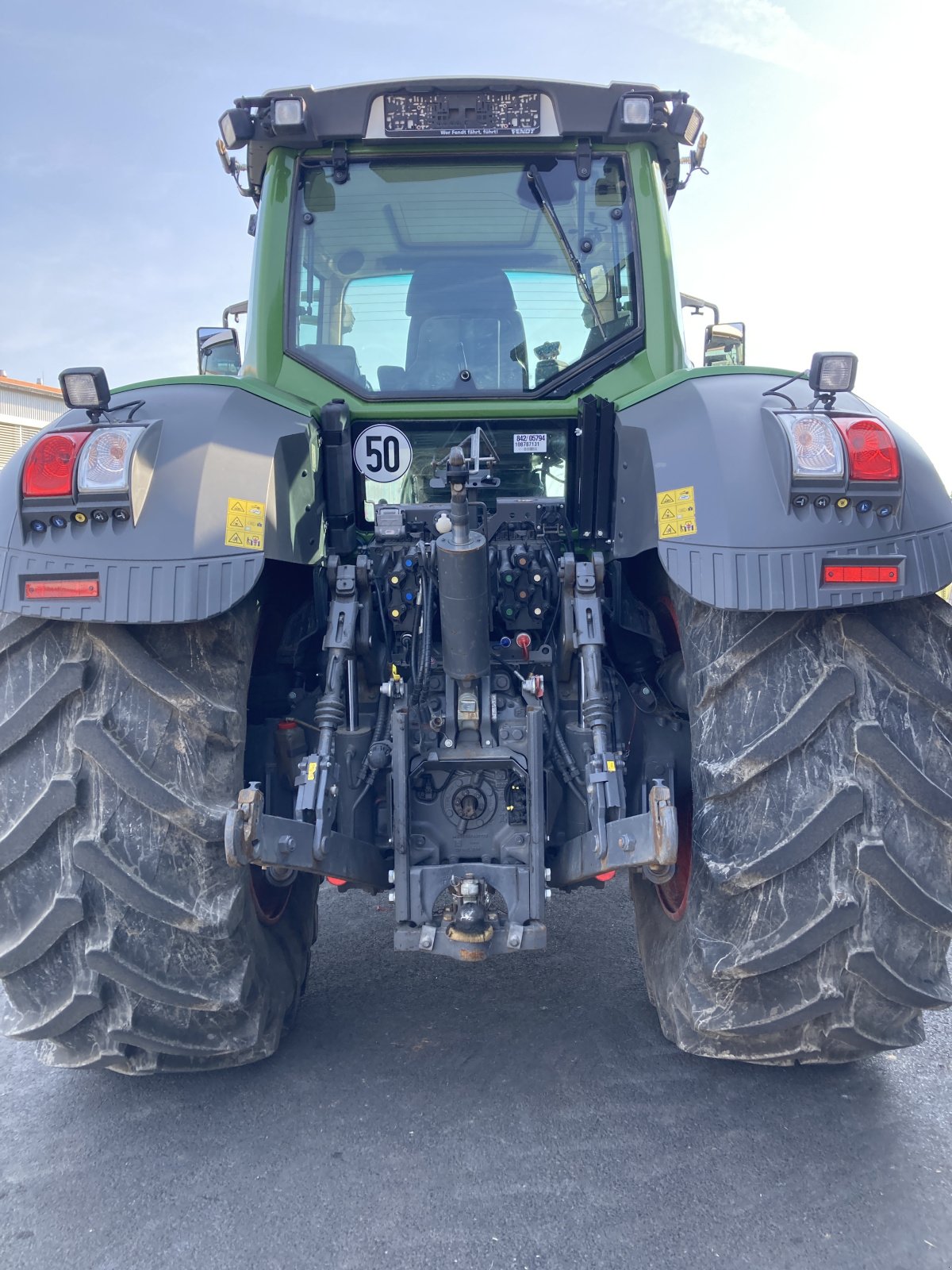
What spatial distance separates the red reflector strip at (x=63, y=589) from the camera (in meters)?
2.12

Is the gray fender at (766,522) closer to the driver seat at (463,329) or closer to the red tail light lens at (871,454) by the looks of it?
the red tail light lens at (871,454)

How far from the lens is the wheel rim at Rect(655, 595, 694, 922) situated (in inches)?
106

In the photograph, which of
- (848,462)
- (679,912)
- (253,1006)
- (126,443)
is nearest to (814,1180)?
(679,912)

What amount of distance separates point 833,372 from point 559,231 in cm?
137

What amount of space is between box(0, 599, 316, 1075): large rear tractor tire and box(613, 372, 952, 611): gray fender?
1.10m

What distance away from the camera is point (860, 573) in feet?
6.79

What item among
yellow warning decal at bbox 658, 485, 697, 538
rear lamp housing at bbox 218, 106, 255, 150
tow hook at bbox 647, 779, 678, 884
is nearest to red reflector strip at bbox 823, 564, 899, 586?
yellow warning decal at bbox 658, 485, 697, 538

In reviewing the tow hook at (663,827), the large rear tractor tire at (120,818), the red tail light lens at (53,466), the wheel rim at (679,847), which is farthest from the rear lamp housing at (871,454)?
the red tail light lens at (53,466)

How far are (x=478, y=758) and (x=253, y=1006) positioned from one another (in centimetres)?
88

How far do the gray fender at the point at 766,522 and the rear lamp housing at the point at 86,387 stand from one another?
4.37ft

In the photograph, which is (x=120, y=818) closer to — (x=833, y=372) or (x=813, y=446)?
(x=813, y=446)

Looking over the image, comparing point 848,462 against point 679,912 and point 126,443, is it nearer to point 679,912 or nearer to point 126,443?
point 679,912

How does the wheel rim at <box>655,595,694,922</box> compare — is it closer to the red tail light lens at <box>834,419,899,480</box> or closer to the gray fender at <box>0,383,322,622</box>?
the red tail light lens at <box>834,419,899,480</box>

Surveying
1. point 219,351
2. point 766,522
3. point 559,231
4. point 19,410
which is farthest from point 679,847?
point 19,410
